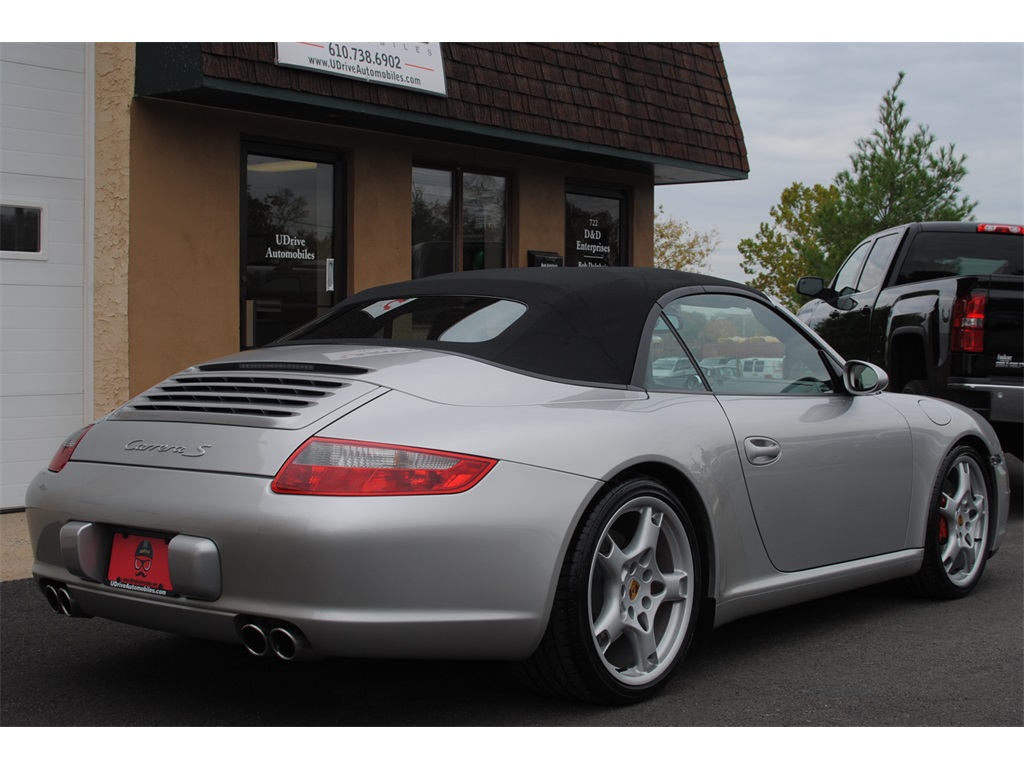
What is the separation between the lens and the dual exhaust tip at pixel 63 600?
385 cm

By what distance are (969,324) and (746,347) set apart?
150 inches

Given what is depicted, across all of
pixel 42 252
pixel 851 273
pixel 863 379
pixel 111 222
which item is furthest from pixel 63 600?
pixel 851 273

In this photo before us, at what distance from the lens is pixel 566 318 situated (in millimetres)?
4211

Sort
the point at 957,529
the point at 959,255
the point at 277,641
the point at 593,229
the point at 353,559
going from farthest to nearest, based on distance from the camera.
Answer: the point at 593,229 < the point at 959,255 < the point at 957,529 < the point at 277,641 < the point at 353,559

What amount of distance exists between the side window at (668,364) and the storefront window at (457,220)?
254 inches

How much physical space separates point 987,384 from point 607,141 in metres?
4.52

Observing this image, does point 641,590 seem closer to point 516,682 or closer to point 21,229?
point 516,682

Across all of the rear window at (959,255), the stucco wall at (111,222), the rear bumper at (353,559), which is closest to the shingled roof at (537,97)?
the stucco wall at (111,222)

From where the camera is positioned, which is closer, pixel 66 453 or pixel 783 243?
pixel 66 453

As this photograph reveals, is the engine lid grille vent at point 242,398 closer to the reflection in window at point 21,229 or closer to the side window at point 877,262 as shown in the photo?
the reflection in window at point 21,229

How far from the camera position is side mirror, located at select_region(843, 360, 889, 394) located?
16.7ft

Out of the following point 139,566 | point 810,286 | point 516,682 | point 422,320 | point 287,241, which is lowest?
point 516,682

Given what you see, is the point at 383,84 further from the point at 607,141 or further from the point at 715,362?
the point at 715,362

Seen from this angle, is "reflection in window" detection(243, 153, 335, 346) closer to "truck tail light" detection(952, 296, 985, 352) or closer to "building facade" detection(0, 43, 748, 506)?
"building facade" detection(0, 43, 748, 506)
